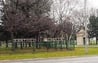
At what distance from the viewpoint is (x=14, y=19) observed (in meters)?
42.8

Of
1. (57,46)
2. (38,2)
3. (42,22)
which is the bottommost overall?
(57,46)

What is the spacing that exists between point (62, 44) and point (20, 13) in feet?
35.9

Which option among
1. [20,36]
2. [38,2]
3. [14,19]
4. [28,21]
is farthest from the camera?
[20,36]

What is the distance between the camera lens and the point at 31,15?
155 ft

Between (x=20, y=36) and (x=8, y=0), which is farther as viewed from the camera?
(x=20, y=36)

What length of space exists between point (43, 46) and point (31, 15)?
19.3ft

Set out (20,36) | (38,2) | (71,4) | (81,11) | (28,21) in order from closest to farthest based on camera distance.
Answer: (28,21) < (38,2) < (20,36) < (71,4) < (81,11)

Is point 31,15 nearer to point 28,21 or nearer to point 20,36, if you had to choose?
point 28,21

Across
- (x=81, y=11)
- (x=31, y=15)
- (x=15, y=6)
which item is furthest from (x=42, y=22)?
(x=81, y=11)

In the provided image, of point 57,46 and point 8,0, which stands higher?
point 8,0

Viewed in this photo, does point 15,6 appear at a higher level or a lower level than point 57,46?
higher

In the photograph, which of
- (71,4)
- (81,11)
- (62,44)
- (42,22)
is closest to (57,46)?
(62,44)

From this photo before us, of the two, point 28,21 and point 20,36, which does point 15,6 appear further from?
point 20,36

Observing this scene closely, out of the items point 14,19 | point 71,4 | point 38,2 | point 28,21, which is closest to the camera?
point 14,19
